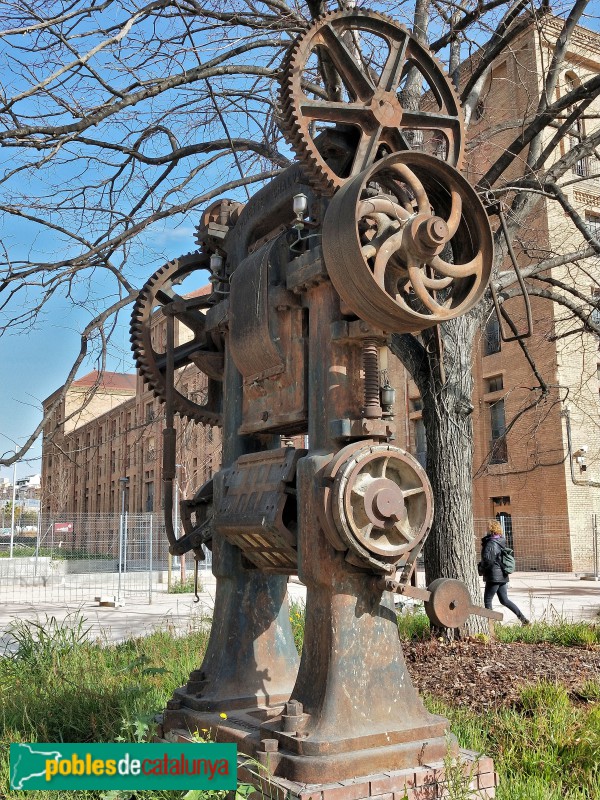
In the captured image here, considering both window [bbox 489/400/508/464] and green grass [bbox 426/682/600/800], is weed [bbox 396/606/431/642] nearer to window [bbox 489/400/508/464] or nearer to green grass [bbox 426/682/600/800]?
green grass [bbox 426/682/600/800]

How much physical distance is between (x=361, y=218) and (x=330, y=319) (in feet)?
1.84

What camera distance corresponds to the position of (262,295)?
467 centimetres

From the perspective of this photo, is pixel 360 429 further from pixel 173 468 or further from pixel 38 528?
pixel 38 528

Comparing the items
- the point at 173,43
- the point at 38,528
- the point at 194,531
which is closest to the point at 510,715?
the point at 194,531

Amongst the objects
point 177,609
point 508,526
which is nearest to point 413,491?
point 177,609

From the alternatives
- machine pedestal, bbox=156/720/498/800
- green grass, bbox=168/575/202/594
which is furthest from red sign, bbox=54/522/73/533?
machine pedestal, bbox=156/720/498/800

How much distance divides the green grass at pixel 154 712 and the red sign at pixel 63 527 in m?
16.6

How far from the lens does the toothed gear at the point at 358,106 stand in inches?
169

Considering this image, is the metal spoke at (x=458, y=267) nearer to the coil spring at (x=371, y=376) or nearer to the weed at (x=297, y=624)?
the coil spring at (x=371, y=376)

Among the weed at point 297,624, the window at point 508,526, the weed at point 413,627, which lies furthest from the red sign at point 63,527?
the weed at point 413,627

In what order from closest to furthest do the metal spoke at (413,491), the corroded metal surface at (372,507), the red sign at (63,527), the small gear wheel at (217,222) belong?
the corroded metal surface at (372,507) < the metal spoke at (413,491) < the small gear wheel at (217,222) < the red sign at (63,527)

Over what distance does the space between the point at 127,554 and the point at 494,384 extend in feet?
50.8

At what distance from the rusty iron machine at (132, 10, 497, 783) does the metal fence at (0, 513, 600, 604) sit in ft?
51.3

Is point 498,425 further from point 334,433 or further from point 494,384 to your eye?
point 334,433
